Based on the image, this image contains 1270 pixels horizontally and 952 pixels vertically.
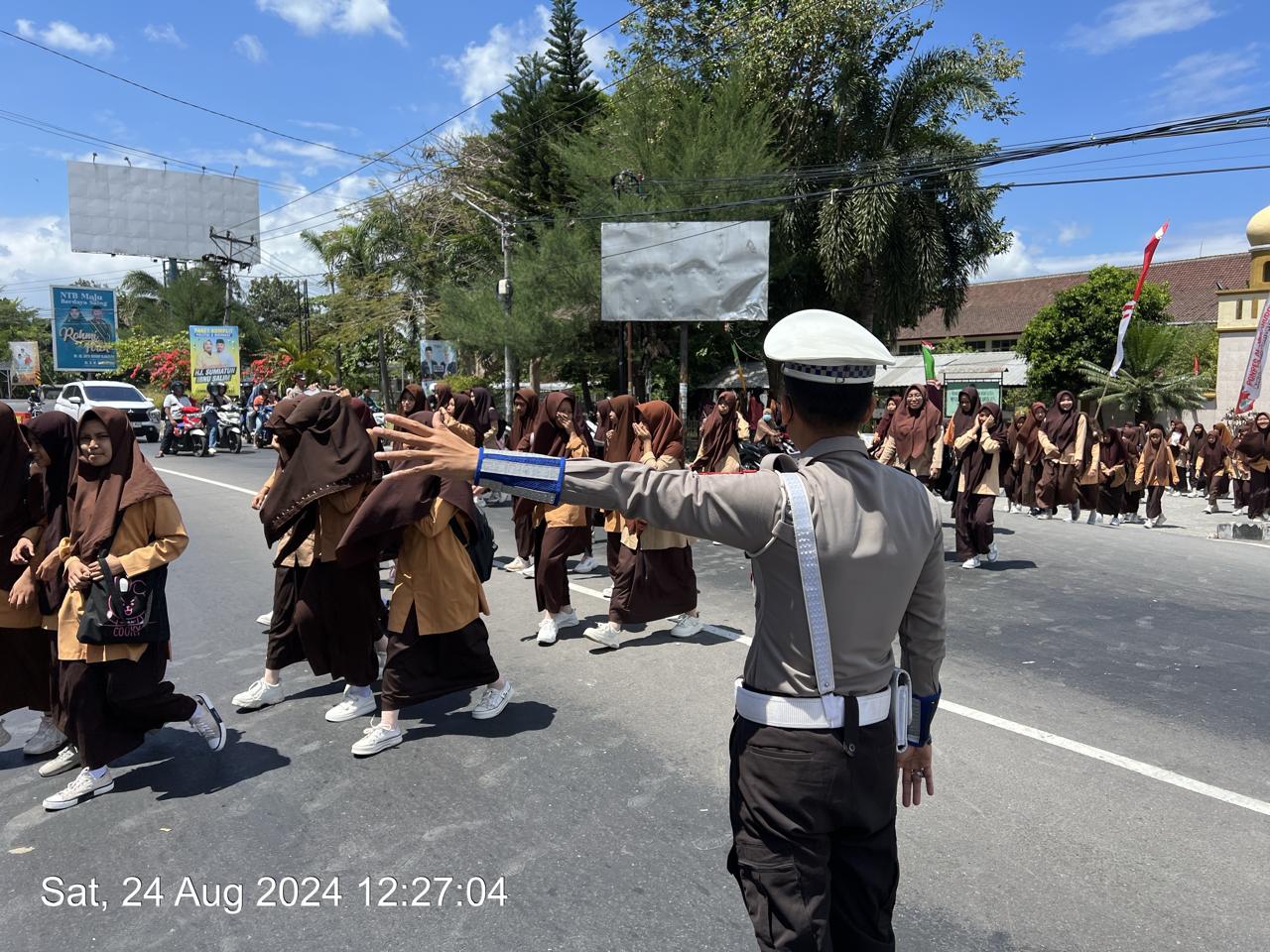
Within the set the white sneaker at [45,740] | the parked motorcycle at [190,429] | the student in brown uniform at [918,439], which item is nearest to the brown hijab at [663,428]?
the white sneaker at [45,740]

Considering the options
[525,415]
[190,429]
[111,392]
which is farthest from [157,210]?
[525,415]

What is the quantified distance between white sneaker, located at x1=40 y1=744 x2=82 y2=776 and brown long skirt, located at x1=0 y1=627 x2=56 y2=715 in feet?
0.83

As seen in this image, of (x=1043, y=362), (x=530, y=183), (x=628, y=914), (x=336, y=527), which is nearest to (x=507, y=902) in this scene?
(x=628, y=914)

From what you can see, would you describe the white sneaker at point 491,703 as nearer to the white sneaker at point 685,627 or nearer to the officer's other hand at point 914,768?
the white sneaker at point 685,627

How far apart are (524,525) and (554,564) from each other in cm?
204

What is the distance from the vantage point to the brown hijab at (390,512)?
4.32 m

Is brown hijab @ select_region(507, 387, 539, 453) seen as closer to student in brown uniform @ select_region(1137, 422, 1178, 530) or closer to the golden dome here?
student in brown uniform @ select_region(1137, 422, 1178, 530)

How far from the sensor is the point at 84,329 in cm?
4269

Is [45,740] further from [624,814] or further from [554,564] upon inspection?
[554,564]

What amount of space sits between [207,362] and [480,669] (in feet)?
104

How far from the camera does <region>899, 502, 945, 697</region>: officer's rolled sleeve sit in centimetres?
224

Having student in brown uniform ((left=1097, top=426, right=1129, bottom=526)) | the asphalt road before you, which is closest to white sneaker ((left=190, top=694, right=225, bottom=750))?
the asphalt road

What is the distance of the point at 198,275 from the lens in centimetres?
5750

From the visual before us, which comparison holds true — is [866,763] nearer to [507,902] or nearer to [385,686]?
[507,902]
